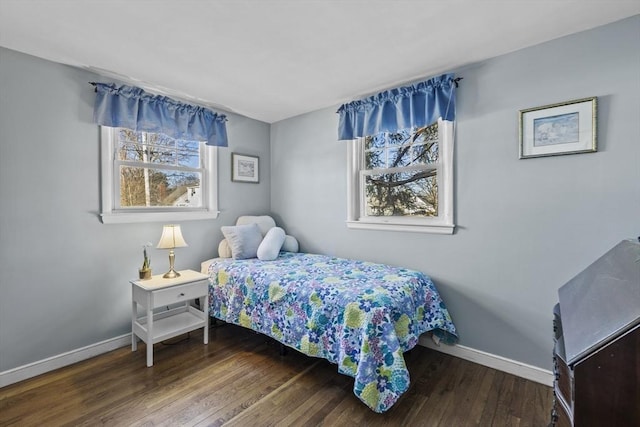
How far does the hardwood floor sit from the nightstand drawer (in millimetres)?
468

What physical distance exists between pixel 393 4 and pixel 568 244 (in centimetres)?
185

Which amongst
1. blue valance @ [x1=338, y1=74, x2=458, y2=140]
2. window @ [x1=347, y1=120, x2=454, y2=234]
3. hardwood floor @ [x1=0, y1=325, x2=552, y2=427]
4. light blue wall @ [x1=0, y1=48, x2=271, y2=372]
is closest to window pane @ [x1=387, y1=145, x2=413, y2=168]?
window @ [x1=347, y1=120, x2=454, y2=234]

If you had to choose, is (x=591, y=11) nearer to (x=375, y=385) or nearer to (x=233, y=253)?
(x=375, y=385)

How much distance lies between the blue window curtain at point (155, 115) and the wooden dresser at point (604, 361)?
10.2ft

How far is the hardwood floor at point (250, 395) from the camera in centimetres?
165

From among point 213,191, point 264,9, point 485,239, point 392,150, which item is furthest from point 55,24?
point 485,239

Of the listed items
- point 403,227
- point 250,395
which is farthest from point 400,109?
point 250,395

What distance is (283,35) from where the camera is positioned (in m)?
1.84

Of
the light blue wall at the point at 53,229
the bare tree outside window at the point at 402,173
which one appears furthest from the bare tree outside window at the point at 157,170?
the bare tree outside window at the point at 402,173

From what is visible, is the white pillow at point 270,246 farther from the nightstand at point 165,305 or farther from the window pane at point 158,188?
the window pane at point 158,188

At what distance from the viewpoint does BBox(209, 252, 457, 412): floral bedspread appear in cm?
167

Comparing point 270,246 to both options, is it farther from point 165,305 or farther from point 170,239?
point 165,305

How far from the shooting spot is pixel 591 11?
1640mm

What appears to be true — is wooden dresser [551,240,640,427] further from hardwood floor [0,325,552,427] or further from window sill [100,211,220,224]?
window sill [100,211,220,224]
